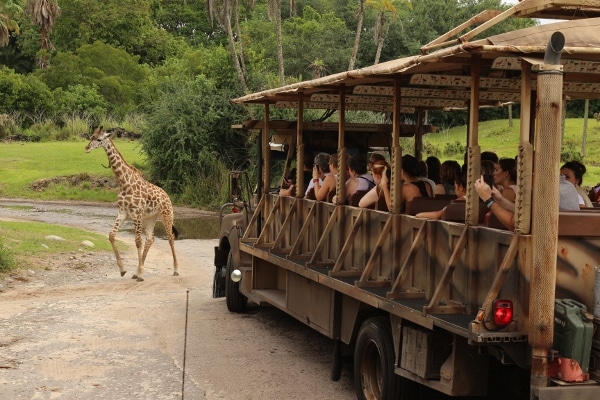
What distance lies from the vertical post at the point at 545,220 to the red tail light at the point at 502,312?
20 centimetres

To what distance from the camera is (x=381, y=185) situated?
802cm

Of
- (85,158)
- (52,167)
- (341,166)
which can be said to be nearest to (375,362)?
(341,166)

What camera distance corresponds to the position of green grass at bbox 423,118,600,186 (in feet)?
90.8

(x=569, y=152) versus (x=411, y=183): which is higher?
(x=569, y=152)

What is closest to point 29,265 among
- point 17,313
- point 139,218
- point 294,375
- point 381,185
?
point 139,218

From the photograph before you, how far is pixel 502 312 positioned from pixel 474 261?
607 millimetres

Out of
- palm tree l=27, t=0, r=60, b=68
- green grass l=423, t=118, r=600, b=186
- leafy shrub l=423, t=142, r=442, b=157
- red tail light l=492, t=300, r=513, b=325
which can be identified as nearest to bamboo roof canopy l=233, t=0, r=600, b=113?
red tail light l=492, t=300, r=513, b=325

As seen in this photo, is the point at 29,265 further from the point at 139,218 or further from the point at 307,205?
the point at 307,205

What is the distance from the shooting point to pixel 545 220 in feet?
18.0

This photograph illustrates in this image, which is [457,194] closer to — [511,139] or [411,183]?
[411,183]

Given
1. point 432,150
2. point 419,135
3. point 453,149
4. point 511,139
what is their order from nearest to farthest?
point 419,135 → point 453,149 → point 511,139 → point 432,150

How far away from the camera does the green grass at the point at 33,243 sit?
625 inches

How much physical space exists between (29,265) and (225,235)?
4.80 metres

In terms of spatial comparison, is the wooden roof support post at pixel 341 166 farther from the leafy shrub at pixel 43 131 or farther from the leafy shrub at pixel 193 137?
the leafy shrub at pixel 43 131
